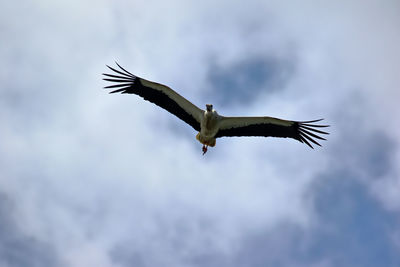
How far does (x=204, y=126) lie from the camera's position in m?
32.7

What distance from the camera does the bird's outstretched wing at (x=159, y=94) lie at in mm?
32875

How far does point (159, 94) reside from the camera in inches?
1303

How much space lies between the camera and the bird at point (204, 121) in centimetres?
3281

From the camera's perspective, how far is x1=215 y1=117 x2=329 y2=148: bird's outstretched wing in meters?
32.9

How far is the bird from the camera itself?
32812mm

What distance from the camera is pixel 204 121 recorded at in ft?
107

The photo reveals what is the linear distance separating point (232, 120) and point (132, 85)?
5006 millimetres

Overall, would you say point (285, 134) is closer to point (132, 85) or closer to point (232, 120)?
point (232, 120)

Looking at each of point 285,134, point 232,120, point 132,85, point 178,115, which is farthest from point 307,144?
point 132,85

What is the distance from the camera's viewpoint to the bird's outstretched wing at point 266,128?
108ft

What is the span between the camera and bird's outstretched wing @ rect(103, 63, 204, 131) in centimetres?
3288

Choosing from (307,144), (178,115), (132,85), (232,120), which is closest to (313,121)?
(307,144)

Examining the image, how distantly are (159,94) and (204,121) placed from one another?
2534 millimetres

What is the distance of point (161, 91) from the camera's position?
108 ft
